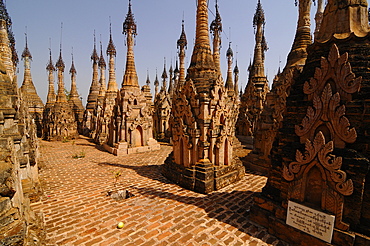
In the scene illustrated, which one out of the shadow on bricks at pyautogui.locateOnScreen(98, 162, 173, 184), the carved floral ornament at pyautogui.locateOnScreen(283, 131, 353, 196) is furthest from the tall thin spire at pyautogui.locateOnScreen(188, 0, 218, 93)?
the carved floral ornament at pyautogui.locateOnScreen(283, 131, 353, 196)

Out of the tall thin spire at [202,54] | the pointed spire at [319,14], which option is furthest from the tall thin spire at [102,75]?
the pointed spire at [319,14]

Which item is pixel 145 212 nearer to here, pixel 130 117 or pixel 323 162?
pixel 323 162

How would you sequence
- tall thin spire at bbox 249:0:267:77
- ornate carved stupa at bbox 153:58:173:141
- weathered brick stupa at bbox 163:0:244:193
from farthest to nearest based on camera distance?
ornate carved stupa at bbox 153:58:173:141
tall thin spire at bbox 249:0:267:77
weathered brick stupa at bbox 163:0:244:193

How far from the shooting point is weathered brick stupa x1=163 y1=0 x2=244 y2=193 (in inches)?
293

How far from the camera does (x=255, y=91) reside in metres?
18.1

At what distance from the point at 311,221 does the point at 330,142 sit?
5.56 feet

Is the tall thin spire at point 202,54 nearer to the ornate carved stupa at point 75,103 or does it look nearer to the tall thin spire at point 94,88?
the tall thin spire at point 94,88

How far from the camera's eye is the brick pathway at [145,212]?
452cm

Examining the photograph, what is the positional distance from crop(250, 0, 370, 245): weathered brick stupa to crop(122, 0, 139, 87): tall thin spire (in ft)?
42.3

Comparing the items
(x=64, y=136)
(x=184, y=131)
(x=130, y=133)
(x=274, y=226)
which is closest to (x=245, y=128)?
(x=130, y=133)

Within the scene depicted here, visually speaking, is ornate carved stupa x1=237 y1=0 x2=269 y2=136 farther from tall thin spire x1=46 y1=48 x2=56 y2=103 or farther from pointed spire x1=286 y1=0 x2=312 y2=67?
tall thin spire x1=46 y1=48 x2=56 y2=103

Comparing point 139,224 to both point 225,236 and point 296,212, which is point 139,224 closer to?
point 225,236

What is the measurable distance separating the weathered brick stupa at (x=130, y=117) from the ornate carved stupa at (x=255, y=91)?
31.7 feet

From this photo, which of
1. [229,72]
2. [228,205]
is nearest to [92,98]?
[229,72]
